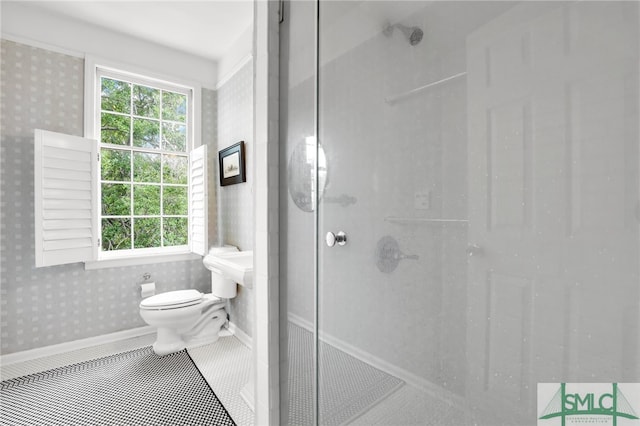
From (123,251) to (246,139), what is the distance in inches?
62.0

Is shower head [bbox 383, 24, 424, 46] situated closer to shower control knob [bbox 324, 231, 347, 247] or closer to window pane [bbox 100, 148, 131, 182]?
shower control knob [bbox 324, 231, 347, 247]

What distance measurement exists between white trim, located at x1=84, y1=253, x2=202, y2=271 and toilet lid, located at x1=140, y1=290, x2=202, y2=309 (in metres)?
0.49

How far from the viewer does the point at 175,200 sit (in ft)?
10.8

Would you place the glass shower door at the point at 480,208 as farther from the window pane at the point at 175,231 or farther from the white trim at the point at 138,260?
the window pane at the point at 175,231

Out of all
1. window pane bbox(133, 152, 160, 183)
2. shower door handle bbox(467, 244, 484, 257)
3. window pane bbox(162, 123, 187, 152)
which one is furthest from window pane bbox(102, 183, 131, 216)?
shower door handle bbox(467, 244, 484, 257)

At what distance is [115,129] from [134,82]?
1.54 ft

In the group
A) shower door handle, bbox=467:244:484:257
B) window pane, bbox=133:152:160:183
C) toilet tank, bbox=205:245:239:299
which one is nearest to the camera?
shower door handle, bbox=467:244:484:257

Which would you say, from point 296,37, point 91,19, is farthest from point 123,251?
point 296,37

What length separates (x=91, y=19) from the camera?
2.62 meters

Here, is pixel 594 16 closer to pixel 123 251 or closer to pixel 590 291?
pixel 590 291

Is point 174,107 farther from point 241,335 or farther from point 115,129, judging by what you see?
point 241,335

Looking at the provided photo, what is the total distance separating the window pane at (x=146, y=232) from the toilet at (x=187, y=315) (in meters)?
0.65

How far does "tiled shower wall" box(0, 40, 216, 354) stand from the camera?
2383 mm

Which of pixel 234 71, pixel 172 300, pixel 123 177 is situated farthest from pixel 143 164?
pixel 172 300
